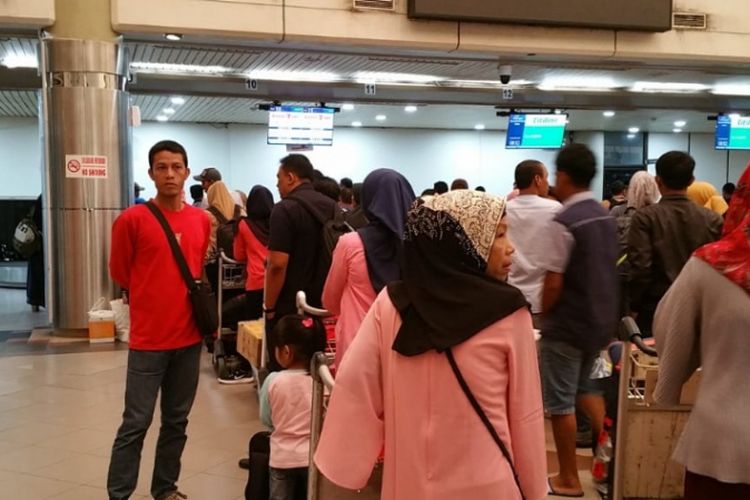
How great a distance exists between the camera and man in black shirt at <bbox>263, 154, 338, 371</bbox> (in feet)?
13.3

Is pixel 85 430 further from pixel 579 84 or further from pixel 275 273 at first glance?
pixel 579 84

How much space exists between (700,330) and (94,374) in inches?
223

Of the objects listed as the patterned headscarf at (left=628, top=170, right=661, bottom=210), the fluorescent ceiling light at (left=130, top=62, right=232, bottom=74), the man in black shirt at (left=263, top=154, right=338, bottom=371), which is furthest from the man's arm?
the fluorescent ceiling light at (left=130, top=62, right=232, bottom=74)

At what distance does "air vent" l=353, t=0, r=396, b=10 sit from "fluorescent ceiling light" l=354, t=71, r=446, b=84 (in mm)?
3056

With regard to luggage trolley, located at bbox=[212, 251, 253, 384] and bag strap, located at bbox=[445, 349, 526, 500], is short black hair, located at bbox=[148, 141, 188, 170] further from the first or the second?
luggage trolley, located at bbox=[212, 251, 253, 384]

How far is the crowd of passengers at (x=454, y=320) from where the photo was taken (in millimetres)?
1773

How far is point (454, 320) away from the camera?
1.75 meters

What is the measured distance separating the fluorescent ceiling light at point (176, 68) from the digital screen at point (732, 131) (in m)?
9.18

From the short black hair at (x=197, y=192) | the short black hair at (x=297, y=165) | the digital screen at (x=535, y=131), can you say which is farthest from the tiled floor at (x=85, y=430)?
the digital screen at (x=535, y=131)

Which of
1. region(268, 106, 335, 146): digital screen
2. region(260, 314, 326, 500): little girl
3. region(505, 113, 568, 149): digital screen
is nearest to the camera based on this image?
region(260, 314, 326, 500): little girl

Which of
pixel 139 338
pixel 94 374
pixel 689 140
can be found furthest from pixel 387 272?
pixel 689 140

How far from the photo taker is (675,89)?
523 inches

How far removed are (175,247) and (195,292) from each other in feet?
0.71

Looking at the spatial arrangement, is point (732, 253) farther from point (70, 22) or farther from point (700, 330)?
point (70, 22)
